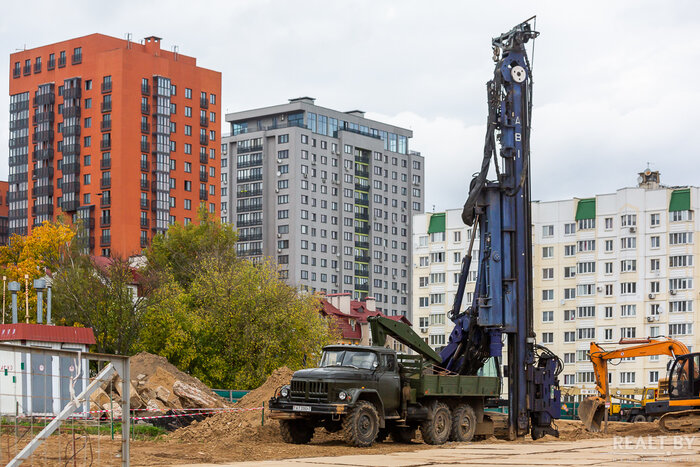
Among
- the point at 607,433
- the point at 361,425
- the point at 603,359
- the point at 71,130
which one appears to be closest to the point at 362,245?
the point at 71,130

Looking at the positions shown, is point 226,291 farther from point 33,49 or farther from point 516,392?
point 33,49

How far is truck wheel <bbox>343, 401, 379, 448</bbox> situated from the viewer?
25.1 meters

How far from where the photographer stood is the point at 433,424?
27.5 meters

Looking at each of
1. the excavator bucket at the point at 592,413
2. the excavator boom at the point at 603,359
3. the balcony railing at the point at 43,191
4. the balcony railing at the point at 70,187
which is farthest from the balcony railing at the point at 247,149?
the excavator bucket at the point at 592,413

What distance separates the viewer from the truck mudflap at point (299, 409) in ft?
82.2

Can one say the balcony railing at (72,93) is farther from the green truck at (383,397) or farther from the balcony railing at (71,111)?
the green truck at (383,397)

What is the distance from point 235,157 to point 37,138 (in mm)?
41427

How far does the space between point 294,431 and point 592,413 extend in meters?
12.8

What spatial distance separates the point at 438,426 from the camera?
27.8 meters

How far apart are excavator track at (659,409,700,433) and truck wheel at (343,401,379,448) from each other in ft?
43.1

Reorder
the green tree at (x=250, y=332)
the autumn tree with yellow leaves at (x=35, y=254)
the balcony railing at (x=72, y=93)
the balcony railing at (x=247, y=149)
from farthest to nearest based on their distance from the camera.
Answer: the balcony railing at (x=247, y=149) → the balcony railing at (x=72, y=93) → the autumn tree with yellow leaves at (x=35, y=254) → the green tree at (x=250, y=332)

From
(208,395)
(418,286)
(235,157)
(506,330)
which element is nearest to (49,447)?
(506,330)

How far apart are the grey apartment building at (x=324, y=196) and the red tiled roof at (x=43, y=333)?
110 metres

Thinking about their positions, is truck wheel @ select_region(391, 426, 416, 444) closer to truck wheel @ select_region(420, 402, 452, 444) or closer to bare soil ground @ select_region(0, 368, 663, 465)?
bare soil ground @ select_region(0, 368, 663, 465)
